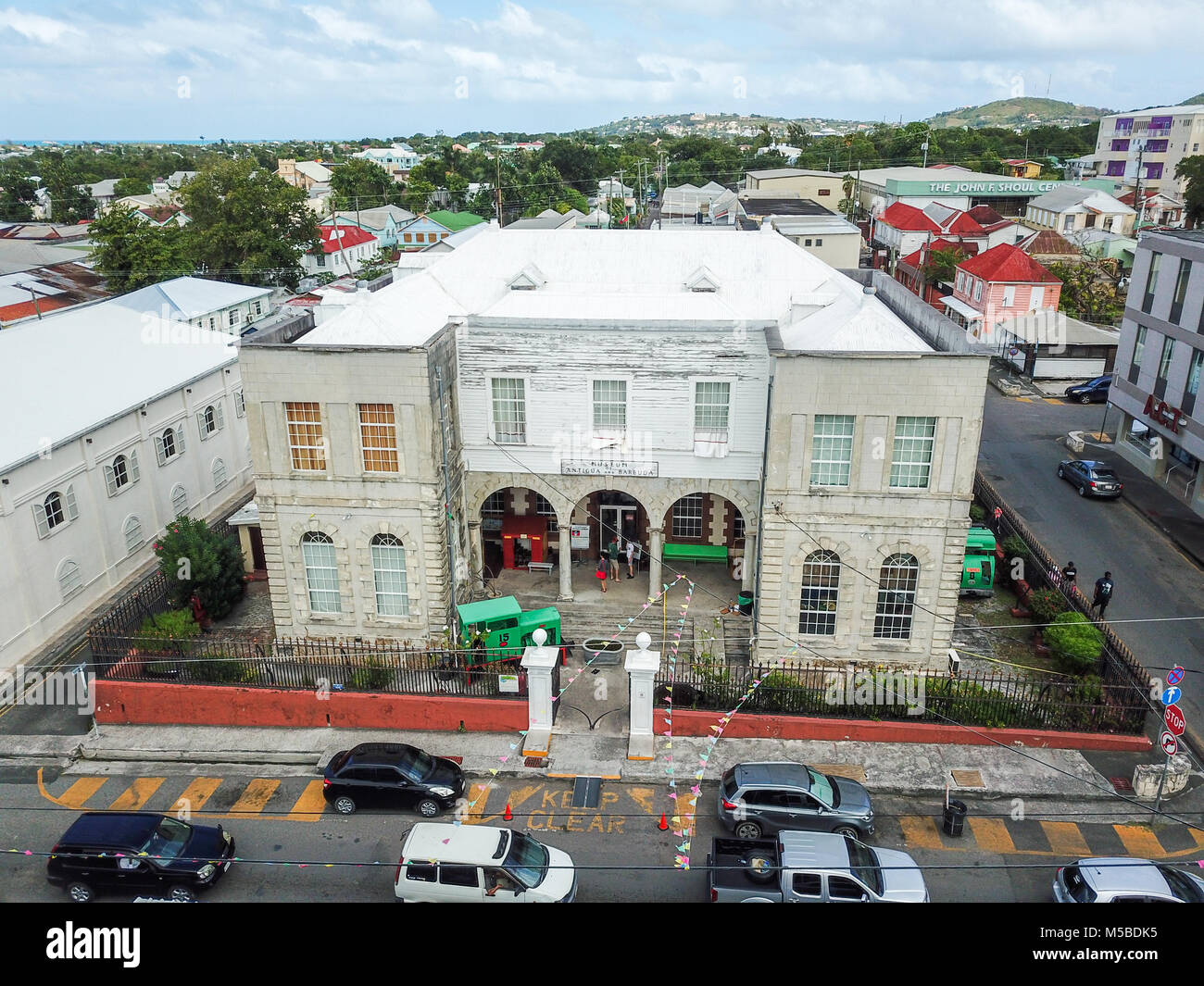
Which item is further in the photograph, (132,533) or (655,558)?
(132,533)

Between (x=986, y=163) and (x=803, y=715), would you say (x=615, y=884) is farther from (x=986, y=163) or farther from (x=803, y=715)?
(x=986, y=163)

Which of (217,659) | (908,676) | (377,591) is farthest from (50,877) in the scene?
(908,676)

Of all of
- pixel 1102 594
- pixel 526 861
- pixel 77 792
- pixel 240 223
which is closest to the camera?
pixel 526 861

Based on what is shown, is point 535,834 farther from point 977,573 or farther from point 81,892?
point 977,573

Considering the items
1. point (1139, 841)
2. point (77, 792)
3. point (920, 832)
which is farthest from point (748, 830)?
point (77, 792)

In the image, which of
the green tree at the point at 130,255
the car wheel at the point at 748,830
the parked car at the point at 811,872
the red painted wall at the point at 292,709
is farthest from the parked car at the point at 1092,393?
the green tree at the point at 130,255
